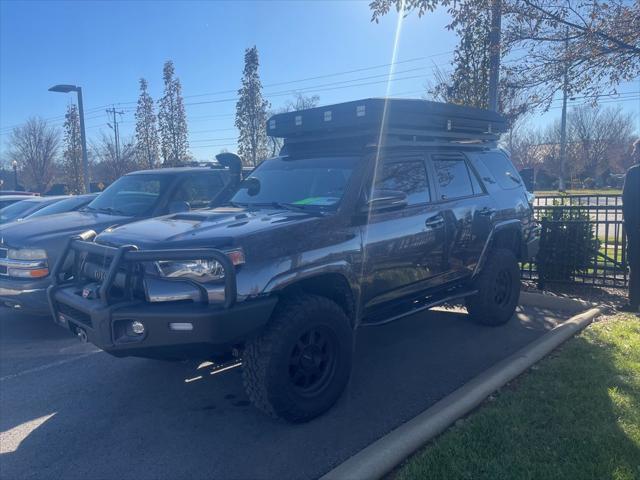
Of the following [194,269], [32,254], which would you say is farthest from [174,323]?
[32,254]

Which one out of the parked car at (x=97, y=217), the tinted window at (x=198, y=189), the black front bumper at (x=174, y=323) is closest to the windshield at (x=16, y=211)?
the parked car at (x=97, y=217)

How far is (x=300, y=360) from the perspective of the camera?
3.79 metres

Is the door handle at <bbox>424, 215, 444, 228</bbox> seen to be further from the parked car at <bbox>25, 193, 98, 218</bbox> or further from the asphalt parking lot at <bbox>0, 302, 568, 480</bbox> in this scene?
the parked car at <bbox>25, 193, 98, 218</bbox>

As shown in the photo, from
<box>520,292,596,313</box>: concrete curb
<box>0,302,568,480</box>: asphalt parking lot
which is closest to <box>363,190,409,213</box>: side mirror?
<box>0,302,568,480</box>: asphalt parking lot

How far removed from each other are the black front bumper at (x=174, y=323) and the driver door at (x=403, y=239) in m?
1.15

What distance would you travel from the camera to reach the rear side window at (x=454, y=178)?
529 cm

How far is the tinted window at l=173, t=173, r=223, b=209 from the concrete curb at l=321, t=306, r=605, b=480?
14.6 ft

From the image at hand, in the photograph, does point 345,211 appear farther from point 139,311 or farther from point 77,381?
point 77,381

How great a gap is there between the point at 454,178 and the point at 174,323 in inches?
133

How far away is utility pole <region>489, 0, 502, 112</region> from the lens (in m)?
6.20

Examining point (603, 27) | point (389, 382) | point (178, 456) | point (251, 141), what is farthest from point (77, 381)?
point (251, 141)

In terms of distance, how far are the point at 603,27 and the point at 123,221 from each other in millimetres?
6023

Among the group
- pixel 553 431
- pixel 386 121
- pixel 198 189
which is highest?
pixel 386 121

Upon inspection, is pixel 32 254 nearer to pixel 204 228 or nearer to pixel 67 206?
pixel 67 206
